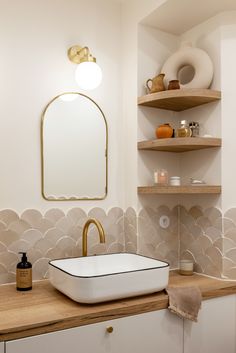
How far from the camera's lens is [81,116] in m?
2.16

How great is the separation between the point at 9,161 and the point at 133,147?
75 cm

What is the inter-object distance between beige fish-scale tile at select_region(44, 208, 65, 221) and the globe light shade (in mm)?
Result: 744

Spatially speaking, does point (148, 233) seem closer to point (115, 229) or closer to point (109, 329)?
point (115, 229)

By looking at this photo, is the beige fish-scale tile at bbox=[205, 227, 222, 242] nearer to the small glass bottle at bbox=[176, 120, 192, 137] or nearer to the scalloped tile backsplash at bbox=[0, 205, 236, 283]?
the scalloped tile backsplash at bbox=[0, 205, 236, 283]

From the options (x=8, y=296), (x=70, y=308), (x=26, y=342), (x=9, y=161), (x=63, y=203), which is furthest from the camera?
(x=63, y=203)

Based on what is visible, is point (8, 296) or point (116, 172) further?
point (116, 172)

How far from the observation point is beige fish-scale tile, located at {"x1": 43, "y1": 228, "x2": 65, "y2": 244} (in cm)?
204

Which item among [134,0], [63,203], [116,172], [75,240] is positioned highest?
[134,0]

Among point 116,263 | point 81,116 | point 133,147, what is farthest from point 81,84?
point 116,263

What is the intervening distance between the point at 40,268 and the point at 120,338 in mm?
676

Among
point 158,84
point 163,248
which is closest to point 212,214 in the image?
point 163,248

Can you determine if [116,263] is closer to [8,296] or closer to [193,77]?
[8,296]

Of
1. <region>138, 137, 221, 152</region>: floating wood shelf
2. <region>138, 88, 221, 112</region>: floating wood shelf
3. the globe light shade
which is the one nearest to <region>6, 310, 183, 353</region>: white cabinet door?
<region>138, 137, 221, 152</region>: floating wood shelf

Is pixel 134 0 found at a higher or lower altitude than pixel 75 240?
higher
